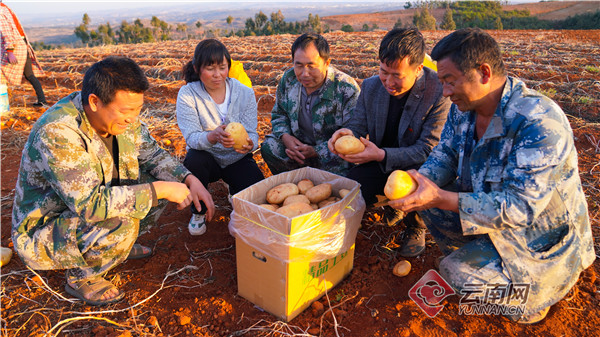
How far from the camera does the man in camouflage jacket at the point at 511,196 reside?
1.70m

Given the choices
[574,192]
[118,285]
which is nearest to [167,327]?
[118,285]

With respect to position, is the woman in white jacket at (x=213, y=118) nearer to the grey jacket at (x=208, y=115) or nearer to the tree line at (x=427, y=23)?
the grey jacket at (x=208, y=115)

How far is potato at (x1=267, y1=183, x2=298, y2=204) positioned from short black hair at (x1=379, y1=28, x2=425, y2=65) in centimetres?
101

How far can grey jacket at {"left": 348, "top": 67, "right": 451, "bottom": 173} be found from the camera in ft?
8.52

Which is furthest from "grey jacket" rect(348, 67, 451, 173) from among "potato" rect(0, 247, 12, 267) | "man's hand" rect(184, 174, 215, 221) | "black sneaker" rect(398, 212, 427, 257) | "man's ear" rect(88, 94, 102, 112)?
"potato" rect(0, 247, 12, 267)

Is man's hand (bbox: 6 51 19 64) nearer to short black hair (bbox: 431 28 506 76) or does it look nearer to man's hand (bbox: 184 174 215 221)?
man's hand (bbox: 184 174 215 221)

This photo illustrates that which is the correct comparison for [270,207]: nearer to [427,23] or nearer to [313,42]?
[313,42]

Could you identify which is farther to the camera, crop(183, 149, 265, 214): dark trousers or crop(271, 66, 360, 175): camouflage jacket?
crop(271, 66, 360, 175): camouflage jacket

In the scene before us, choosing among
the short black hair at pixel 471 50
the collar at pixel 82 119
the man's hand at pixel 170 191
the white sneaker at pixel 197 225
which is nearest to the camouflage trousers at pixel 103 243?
the man's hand at pixel 170 191

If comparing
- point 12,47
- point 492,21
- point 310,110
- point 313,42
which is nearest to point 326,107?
point 310,110

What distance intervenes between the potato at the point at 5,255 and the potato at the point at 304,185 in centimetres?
211

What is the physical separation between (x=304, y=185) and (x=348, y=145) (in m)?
0.38

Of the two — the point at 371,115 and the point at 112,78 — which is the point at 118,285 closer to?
the point at 112,78

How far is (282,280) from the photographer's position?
1900 mm
